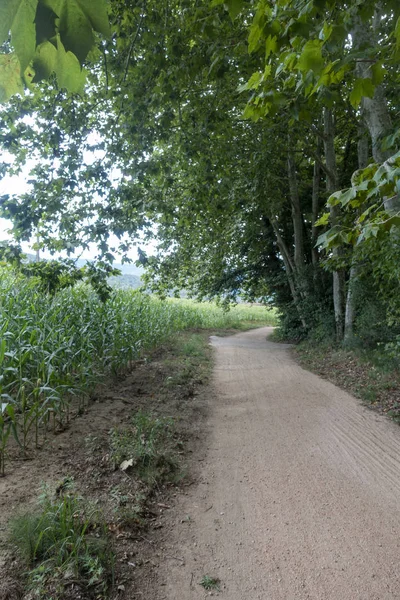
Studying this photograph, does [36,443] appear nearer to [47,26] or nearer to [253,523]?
[253,523]

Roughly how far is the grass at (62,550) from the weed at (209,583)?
554mm

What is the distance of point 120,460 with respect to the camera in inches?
129

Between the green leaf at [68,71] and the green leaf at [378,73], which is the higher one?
the green leaf at [378,73]

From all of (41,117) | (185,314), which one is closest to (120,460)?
(41,117)

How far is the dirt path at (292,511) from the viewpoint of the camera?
2.17 meters

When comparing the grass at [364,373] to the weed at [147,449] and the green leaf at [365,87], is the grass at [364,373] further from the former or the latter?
the green leaf at [365,87]

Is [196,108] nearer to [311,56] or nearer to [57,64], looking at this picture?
[311,56]

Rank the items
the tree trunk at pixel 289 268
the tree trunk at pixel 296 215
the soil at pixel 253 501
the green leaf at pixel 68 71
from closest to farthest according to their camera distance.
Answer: the green leaf at pixel 68 71
the soil at pixel 253 501
the tree trunk at pixel 296 215
the tree trunk at pixel 289 268

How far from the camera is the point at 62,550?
2.03m

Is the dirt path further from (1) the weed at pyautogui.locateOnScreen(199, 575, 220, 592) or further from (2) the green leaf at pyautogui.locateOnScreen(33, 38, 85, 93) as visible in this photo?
(2) the green leaf at pyautogui.locateOnScreen(33, 38, 85, 93)

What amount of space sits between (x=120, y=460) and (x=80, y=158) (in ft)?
13.1

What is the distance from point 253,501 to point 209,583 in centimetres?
96

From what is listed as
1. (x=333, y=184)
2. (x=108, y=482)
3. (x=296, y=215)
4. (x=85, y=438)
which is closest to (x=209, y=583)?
(x=108, y=482)

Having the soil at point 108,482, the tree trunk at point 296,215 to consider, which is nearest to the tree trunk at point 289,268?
the tree trunk at point 296,215
